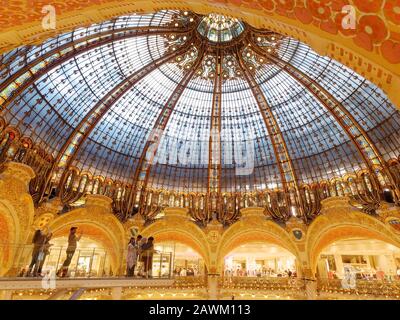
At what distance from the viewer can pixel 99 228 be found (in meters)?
22.5

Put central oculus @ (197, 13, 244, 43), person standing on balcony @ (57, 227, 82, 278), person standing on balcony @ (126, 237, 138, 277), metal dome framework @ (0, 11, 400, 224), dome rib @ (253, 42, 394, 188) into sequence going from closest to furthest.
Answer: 1. person standing on balcony @ (57, 227, 82, 278)
2. person standing on balcony @ (126, 237, 138, 277)
3. metal dome framework @ (0, 11, 400, 224)
4. dome rib @ (253, 42, 394, 188)
5. central oculus @ (197, 13, 244, 43)

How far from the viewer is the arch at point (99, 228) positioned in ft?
69.1

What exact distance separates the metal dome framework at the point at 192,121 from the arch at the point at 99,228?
1.36 meters

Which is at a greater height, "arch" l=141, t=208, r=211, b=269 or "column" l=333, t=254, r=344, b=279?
"arch" l=141, t=208, r=211, b=269

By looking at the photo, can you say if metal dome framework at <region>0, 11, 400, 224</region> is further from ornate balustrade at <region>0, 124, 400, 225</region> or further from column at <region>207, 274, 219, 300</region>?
column at <region>207, 274, 219, 300</region>

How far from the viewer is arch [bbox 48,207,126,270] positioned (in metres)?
21.1

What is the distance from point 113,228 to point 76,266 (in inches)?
379

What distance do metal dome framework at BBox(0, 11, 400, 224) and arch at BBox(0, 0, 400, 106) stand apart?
12972 mm

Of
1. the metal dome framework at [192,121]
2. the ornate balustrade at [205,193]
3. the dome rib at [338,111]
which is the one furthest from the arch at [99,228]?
the dome rib at [338,111]

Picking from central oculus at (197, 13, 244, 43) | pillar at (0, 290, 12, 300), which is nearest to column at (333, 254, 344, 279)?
central oculus at (197, 13, 244, 43)

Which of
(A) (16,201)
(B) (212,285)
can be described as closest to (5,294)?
(A) (16,201)

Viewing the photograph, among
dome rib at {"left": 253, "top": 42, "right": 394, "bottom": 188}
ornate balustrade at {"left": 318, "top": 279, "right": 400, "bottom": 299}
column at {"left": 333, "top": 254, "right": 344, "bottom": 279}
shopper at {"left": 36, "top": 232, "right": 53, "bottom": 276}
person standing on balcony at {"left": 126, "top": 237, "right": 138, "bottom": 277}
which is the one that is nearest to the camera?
shopper at {"left": 36, "top": 232, "right": 53, "bottom": 276}
